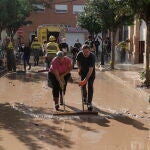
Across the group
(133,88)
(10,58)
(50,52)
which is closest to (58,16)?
(10,58)

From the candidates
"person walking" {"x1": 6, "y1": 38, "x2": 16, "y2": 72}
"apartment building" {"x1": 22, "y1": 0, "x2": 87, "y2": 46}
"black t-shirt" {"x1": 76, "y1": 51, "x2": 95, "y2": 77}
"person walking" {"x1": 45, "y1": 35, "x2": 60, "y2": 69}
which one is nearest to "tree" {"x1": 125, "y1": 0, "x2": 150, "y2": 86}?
"black t-shirt" {"x1": 76, "y1": 51, "x2": 95, "y2": 77}

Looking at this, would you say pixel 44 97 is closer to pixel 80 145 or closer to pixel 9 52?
pixel 80 145

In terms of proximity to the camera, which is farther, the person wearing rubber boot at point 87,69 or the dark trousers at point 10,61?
the dark trousers at point 10,61

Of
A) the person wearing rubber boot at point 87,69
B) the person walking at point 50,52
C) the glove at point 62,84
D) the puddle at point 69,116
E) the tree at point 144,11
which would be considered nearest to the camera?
the puddle at point 69,116

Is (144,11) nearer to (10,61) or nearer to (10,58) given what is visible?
(10,58)

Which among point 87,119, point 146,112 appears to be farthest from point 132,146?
point 146,112

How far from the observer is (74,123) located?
37.6 feet

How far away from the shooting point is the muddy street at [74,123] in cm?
941

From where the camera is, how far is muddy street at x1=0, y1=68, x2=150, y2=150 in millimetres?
9414

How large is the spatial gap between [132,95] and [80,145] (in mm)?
7892

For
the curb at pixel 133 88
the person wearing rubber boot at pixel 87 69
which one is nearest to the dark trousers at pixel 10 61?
the curb at pixel 133 88

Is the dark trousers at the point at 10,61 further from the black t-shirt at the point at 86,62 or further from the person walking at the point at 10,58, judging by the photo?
the black t-shirt at the point at 86,62

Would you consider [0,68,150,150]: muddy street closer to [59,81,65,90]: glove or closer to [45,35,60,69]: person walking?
[59,81,65,90]: glove

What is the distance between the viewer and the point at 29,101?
15.4m
